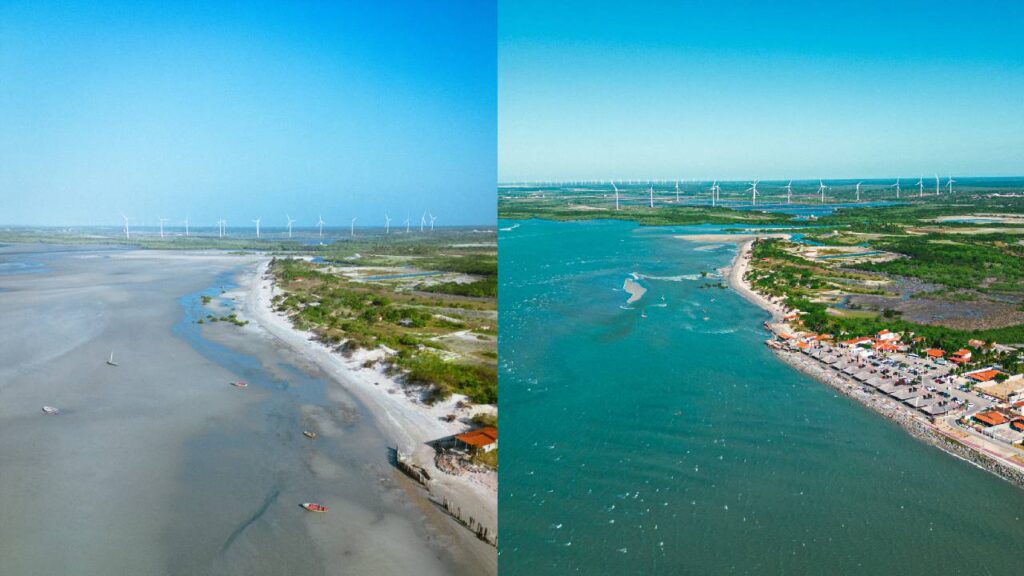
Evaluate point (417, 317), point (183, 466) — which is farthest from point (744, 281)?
point (183, 466)

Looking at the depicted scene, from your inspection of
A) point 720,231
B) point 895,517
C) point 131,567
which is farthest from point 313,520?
point 720,231

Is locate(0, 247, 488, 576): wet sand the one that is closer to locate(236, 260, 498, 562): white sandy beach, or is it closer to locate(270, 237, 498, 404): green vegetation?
locate(236, 260, 498, 562): white sandy beach

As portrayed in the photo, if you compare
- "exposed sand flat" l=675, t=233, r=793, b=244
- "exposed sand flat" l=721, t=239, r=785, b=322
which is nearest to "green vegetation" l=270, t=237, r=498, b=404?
"exposed sand flat" l=721, t=239, r=785, b=322

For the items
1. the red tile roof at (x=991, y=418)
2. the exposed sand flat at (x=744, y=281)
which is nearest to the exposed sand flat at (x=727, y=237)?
the exposed sand flat at (x=744, y=281)

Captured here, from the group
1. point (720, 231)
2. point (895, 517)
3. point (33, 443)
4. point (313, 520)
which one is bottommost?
point (895, 517)

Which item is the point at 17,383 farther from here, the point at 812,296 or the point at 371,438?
the point at 812,296

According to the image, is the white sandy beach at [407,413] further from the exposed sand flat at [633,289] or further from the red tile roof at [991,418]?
the exposed sand flat at [633,289]

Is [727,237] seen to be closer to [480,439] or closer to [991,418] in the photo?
[991,418]
